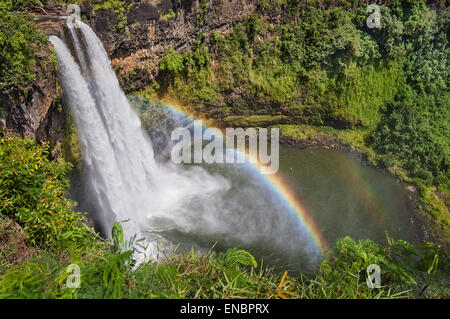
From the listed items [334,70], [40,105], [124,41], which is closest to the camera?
[40,105]

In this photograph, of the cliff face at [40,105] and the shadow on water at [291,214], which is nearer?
the cliff face at [40,105]

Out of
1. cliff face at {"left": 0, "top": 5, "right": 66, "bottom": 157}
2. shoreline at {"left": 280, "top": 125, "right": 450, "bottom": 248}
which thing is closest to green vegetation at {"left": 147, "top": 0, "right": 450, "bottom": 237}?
shoreline at {"left": 280, "top": 125, "right": 450, "bottom": 248}

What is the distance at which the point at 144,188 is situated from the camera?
562 inches

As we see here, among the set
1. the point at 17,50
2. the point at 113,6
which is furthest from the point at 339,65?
the point at 17,50

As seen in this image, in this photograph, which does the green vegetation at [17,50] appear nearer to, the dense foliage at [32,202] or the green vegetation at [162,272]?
the dense foliage at [32,202]

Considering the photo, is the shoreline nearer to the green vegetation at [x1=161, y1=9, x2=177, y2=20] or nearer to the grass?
the green vegetation at [x1=161, y1=9, x2=177, y2=20]

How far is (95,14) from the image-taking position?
538 inches

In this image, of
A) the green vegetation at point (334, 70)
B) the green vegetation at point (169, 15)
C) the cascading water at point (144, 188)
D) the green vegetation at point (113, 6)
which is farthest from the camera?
the green vegetation at point (334, 70)

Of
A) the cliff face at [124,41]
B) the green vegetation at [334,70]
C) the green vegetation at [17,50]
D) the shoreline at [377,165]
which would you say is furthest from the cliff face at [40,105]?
the shoreline at [377,165]

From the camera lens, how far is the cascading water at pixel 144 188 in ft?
37.4

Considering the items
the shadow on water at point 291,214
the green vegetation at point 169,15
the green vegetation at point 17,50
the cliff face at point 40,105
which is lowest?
the shadow on water at point 291,214

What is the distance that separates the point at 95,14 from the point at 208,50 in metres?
6.90

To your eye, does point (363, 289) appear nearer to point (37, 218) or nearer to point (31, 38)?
point (37, 218)

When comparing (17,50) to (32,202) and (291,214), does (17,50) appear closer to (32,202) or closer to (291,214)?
(32,202)
